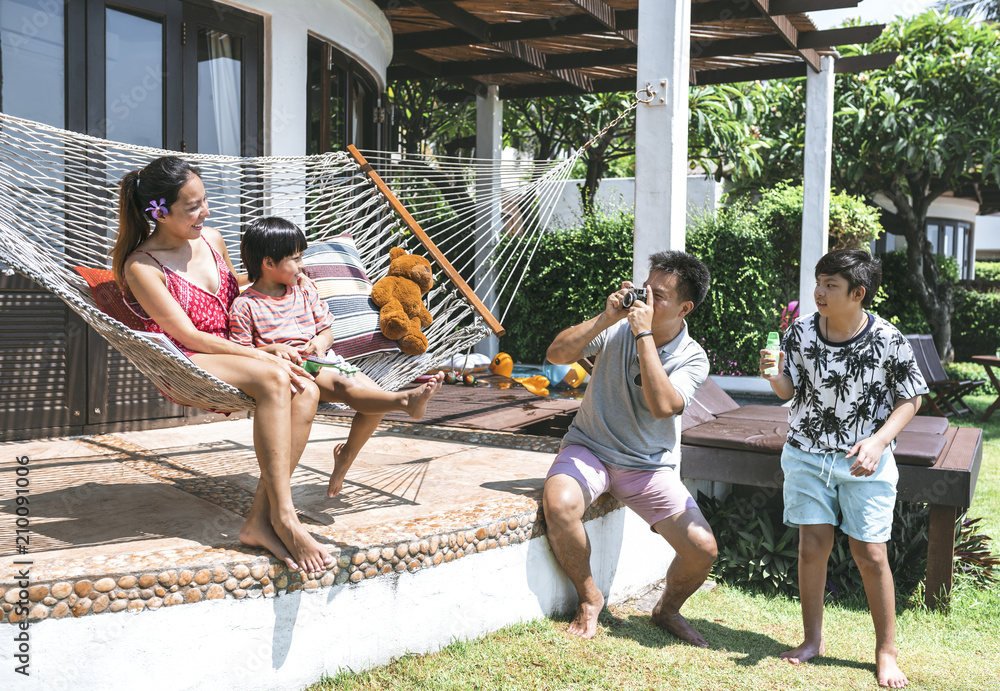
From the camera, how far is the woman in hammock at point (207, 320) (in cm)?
214

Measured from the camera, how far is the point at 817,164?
7.11m

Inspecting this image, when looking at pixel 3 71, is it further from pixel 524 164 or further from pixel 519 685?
pixel 519 685

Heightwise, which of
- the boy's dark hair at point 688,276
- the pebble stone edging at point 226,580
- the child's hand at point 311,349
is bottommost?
the pebble stone edging at point 226,580

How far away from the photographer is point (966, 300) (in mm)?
12508

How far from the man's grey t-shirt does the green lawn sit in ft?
1.95

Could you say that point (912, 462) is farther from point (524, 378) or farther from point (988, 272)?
point (988, 272)

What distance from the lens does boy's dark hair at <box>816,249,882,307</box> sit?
2.49 m

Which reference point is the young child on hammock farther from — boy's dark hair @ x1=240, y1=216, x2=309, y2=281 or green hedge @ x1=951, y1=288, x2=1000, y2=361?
green hedge @ x1=951, y1=288, x2=1000, y2=361

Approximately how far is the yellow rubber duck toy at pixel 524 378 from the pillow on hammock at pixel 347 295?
205 cm

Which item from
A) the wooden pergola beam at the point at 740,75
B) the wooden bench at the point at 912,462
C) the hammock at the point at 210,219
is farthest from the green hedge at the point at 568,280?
the wooden bench at the point at 912,462

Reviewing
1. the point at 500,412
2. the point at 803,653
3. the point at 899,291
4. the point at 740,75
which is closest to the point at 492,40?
the point at 740,75

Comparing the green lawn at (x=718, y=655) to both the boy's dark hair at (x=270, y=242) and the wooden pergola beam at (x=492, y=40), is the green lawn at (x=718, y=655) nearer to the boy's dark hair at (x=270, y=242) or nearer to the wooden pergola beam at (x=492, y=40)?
the boy's dark hair at (x=270, y=242)

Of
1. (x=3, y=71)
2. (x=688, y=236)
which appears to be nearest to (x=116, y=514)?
(x=3, y=71)

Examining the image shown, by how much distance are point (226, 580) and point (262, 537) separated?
16cm
